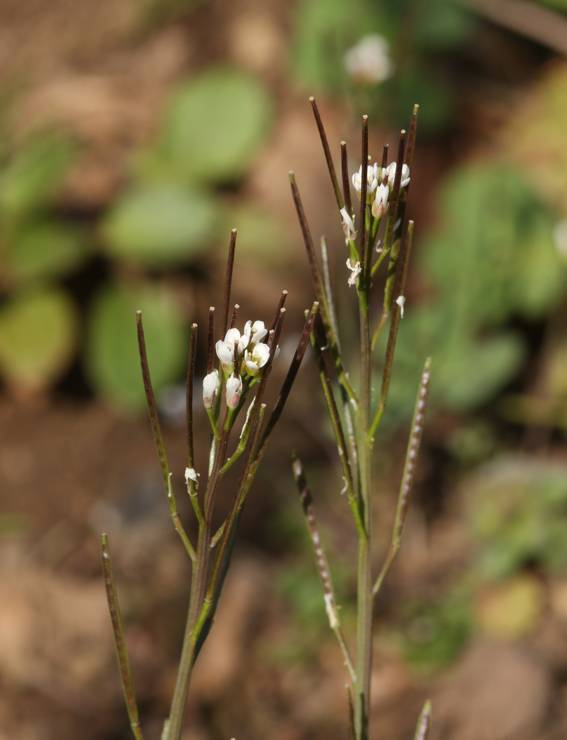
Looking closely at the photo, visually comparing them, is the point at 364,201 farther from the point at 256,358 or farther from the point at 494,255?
the point at 494,255

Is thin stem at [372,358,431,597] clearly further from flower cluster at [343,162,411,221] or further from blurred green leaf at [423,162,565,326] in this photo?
blurred green leaf at [423,162,565,326]

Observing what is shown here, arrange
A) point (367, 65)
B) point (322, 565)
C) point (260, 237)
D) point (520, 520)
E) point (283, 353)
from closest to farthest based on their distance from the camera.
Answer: point (322, 565), point (367, 65), point (520, 520), point (283, 353), point (260, 237)

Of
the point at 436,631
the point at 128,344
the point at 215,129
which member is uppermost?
the point at 215,129

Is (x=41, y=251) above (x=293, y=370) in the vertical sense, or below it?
above

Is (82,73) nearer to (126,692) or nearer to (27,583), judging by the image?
(27,583)

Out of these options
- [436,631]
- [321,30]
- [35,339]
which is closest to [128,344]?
[35,339]

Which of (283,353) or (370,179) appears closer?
(370,179)

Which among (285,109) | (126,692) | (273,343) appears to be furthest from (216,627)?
(285,109)

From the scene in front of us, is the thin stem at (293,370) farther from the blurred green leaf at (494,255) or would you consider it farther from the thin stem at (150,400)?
the blurred green leaf at (494,255)

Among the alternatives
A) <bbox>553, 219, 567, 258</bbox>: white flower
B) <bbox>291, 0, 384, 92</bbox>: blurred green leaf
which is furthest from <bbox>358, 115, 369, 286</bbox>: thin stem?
<bbox>291, 0, 384, 92</bbox>: blurred green leaf
